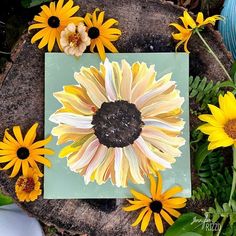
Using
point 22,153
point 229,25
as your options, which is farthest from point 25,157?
point 229,25

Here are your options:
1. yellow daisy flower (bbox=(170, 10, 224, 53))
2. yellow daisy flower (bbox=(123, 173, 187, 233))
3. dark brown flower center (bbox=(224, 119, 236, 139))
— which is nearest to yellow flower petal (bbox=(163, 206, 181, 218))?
yellow daisy flower (bbox=(123, 173, 187, 233))

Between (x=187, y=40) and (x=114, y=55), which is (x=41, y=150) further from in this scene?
(x=187, y=40)

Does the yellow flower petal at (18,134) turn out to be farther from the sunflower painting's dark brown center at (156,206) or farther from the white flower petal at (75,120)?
the sunflower painting's dark brown center at (156,206)

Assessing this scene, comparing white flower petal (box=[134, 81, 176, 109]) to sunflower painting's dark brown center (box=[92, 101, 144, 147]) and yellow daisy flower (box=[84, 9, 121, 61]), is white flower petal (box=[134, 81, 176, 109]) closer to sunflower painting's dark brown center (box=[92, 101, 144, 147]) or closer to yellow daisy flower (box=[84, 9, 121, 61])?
sunflower painting's dark brown center (box=[92, 101, 144, 147])

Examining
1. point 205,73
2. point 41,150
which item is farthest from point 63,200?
point 205,73

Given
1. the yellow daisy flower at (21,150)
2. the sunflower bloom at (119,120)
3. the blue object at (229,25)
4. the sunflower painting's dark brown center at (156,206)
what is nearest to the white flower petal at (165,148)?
the sunflower bloom at (119,120)

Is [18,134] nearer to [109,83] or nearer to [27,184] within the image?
[27,184]
